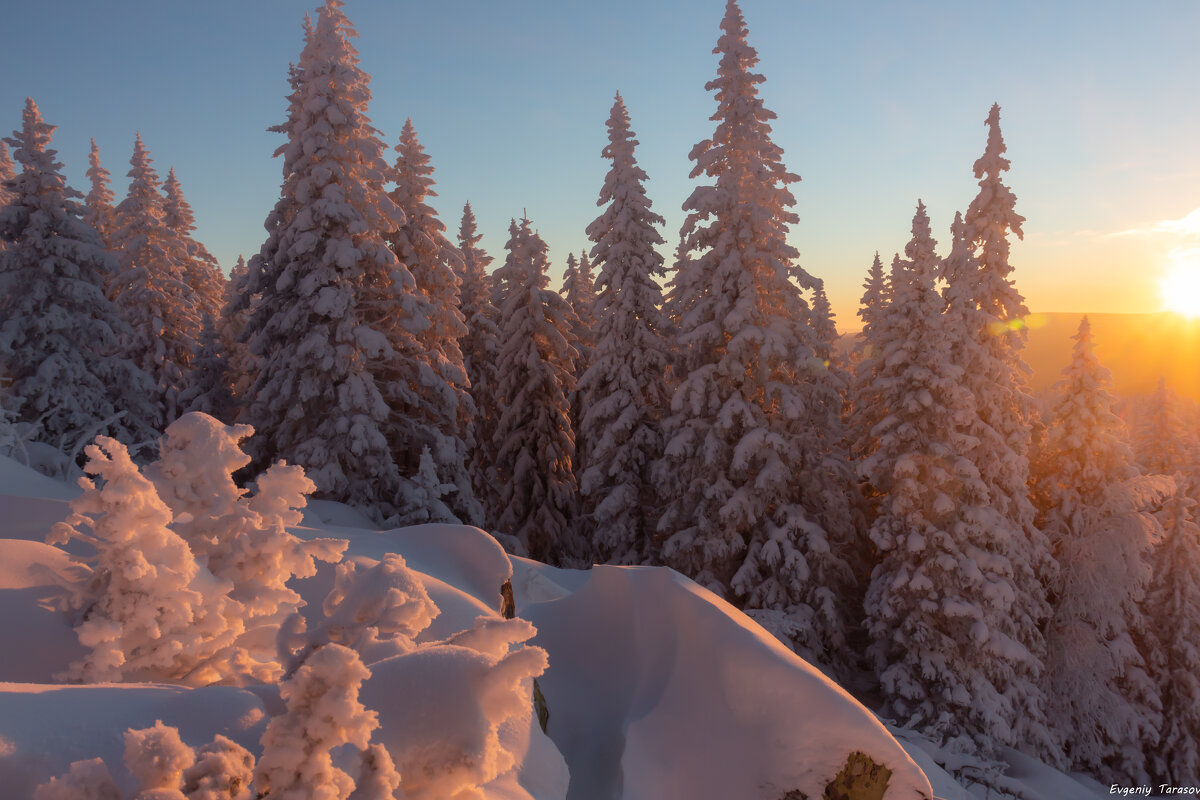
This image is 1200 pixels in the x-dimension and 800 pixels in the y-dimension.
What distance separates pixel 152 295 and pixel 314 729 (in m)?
28.0

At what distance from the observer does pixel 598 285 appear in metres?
21.2

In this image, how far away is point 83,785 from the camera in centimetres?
222

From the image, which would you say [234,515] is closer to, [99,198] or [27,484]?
[27,484]

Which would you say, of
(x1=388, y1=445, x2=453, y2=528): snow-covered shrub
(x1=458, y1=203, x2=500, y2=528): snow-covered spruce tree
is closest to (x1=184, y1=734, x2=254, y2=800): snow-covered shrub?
(x1=388, y1=445, x2=453, y2=528): snow-covered shrub

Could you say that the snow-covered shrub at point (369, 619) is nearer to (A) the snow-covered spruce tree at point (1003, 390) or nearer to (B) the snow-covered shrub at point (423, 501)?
(B) the snow-covered shrub at point (423, 501)

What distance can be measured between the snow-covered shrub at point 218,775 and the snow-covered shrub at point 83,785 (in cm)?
27

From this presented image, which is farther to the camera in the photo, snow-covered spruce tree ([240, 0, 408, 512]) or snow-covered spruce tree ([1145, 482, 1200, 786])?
snow-covered spruce tree ([1145, 482, 1200, 786])

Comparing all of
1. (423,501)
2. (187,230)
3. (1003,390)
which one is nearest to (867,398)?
(1003,390)

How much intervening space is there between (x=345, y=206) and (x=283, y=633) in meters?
15.5

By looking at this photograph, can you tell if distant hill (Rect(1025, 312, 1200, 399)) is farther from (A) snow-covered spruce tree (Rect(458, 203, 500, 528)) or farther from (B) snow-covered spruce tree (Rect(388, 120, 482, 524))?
(B) snow-covered spruce tree (Rect(388, 120, 482, 524))

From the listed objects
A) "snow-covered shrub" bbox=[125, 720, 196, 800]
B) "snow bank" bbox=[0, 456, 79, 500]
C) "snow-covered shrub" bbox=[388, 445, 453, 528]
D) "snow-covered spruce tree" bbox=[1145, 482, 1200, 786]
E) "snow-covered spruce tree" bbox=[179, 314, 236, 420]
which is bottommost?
"snow-covered spruce tree" bbox=[1145, 482, 1200, 786]

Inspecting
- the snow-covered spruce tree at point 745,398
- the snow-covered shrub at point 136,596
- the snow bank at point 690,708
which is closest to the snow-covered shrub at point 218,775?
the snow-covered shrub at point 136,596

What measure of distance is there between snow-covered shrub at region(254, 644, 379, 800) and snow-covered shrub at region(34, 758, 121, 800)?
47 cm

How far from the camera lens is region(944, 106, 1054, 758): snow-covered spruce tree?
16.9 m
